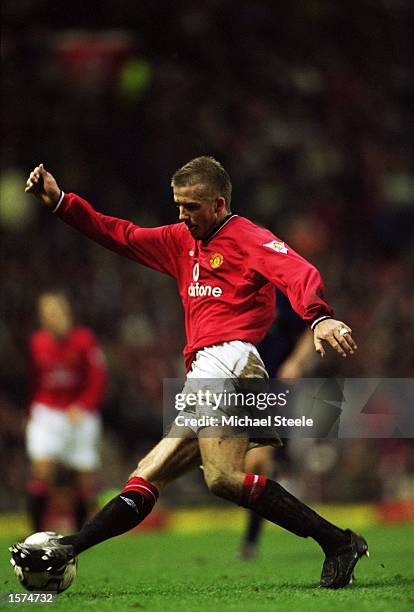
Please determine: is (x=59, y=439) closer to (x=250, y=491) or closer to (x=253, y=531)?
(x=253, y=531)

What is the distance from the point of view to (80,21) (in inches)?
528

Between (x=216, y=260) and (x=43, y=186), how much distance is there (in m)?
0.95

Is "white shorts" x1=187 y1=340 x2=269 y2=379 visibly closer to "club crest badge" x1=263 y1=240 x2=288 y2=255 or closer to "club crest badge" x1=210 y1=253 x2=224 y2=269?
"club crest badge" x1=210 y1=253 x2=224 y2=269

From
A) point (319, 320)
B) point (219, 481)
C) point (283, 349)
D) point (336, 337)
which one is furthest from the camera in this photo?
point (283, 349)

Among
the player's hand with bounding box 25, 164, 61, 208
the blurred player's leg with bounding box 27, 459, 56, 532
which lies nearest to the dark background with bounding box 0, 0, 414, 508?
the blurred player's leg with bounding box 27, 459, 56, 532

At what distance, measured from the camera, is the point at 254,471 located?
8500 mm

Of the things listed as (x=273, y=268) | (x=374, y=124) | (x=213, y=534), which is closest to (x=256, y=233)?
(x=273, y=268)

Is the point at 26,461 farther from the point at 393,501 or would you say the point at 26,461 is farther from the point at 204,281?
the point at 204,281

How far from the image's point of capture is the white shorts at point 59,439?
1051cm

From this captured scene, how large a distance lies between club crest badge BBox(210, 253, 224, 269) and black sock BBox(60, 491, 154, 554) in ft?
3.77

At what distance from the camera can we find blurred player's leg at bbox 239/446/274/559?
8484 mm

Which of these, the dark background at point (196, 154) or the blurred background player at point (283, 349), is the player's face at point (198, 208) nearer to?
the blurred background player at point (283, 349)

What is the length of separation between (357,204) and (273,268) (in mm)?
12964

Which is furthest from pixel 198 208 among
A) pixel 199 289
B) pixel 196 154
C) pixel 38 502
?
pixel 196 154
